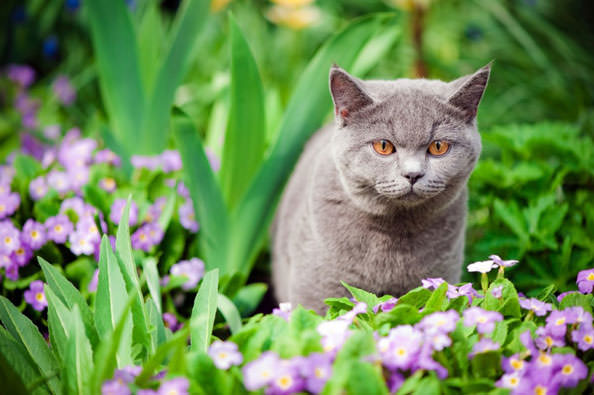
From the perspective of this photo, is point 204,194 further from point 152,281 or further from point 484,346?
point 484,346

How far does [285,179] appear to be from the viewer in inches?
75.0

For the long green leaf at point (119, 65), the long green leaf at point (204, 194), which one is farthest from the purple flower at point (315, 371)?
the long green leaf at point (119, 65)

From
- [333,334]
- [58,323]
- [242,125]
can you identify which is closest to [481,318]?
[333,334]

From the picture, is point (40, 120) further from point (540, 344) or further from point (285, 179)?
point (540, 344)

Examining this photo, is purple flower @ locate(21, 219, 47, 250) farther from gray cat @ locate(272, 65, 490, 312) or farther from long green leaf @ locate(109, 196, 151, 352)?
gray cat @ locate(272, 65, 490, 312)

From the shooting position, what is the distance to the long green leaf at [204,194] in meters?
1.69

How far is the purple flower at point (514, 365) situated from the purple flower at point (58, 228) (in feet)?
4.26

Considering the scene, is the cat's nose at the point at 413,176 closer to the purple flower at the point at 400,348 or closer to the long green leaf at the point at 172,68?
the purple flower at the point at 400,348

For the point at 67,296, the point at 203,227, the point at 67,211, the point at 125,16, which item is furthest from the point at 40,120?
the point at 67,296

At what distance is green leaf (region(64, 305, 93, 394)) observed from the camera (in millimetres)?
1083

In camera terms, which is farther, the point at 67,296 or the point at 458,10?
the point at 458,10

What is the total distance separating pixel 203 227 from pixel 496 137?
1.10 metres

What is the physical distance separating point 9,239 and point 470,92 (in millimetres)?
1396

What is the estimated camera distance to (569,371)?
1009mm
